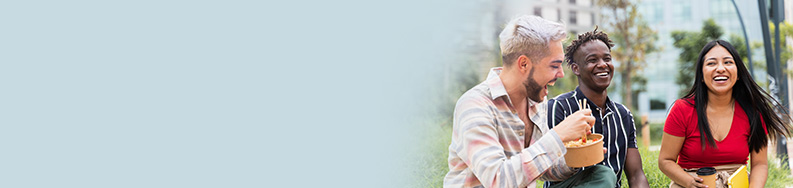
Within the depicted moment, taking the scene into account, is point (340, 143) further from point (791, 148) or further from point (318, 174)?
point (791, 148)

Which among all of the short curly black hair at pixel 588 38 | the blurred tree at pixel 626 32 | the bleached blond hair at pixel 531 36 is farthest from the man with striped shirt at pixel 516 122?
the blurred tree at pixel 626 32

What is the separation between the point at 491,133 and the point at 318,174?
8.37 m

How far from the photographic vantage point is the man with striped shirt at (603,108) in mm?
2869

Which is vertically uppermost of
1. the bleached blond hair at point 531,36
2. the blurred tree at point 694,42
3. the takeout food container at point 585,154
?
the blurred tree at point 694,42

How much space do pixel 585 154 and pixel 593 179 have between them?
0.72ft

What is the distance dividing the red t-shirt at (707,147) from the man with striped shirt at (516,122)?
1006 millimetres

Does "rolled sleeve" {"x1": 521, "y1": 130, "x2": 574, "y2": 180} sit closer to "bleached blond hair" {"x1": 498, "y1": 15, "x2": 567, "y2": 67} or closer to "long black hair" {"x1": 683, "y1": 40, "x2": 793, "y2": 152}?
Result: "bleached blond hair" {"x1": 498, "y1": 15, "x2": 567, "y2": 67}

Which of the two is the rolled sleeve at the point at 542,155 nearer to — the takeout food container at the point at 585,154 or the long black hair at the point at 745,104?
the takeout food container at the point at 585,154

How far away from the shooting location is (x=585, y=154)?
199cm

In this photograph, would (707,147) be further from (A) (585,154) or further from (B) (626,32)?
(B) (626,32)

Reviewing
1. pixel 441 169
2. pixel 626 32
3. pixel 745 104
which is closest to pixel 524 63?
pixel 745 104

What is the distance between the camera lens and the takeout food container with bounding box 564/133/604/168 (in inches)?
78.0

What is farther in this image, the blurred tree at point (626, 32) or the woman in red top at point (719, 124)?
the blurred tree at point (626, 32)

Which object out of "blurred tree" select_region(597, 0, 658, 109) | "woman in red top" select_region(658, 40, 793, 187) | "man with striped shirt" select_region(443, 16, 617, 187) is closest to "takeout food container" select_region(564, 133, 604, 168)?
"man with striped shirt" select_region(443, 16, 617, 187)
